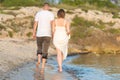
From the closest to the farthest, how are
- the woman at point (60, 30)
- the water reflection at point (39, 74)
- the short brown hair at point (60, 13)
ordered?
1. the water reflection at point (39, 74)
2. the short brown hair at point (60, 13)
3. the woman at point (60, 30)

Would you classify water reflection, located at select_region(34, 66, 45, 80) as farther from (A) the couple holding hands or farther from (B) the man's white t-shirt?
(B) the man's white t-shirt

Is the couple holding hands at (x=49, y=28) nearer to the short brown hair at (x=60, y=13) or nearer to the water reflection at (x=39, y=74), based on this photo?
the short brown hair at (x=60, y=13)

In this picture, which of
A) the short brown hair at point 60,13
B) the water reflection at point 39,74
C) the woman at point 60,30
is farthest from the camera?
the woman at point 60,30

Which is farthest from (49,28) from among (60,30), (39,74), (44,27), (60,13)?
(39,74)

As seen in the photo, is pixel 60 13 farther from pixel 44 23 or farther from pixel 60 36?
pixel 60 36

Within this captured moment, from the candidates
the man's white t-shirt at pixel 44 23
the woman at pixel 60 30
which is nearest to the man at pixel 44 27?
the man's white t-shirt at pixel 44 23

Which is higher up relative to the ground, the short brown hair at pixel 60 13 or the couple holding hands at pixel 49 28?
the short brown hair at pixel 60 13

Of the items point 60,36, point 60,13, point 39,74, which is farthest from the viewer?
point 60,36

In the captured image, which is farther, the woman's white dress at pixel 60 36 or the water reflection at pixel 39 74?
the woman's white dress at pixel 60 36

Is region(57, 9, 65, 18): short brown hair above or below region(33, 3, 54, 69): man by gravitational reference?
above

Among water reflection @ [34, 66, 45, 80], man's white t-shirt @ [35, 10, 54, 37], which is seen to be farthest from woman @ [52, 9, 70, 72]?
water reflection @ [34, 66, 45, 80]

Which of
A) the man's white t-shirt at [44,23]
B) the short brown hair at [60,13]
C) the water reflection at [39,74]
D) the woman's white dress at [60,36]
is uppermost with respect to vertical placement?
the short brown hair at [60,13]

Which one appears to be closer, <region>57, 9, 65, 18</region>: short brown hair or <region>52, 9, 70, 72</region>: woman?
<region>57, 9, 65, 18</region>: short brown hair

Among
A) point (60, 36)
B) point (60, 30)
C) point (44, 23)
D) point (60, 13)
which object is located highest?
point (60, 13)
